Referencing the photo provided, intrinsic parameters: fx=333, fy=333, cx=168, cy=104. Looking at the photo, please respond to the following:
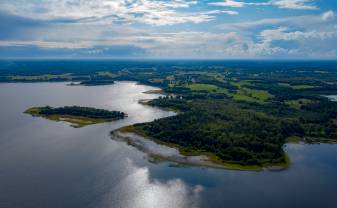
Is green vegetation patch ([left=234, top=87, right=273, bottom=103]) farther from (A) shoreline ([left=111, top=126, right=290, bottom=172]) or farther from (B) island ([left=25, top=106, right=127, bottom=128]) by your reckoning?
(A) shoreline ([left=111, top=126, right=290, bottom=172])

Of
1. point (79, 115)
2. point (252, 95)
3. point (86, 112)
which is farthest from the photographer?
point (252, 95)

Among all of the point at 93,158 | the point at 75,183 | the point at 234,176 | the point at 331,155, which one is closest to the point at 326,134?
the point at 331,155

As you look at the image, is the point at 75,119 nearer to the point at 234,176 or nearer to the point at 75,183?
the point at 75,183

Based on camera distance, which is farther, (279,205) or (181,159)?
(181,159)

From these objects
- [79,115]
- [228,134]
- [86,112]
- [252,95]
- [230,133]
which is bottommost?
[228,134]

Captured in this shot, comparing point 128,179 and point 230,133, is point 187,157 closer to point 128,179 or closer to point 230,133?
point 128,179

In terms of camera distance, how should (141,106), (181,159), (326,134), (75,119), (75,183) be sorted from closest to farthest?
(75,183)
(181,159)
(326,134)
(75,119)
(141,106)

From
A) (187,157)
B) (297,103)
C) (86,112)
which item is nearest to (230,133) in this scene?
(187,157)

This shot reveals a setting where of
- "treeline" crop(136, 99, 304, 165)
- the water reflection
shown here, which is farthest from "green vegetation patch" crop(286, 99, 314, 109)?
the water reflection

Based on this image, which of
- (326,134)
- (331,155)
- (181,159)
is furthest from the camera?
(326,134)
